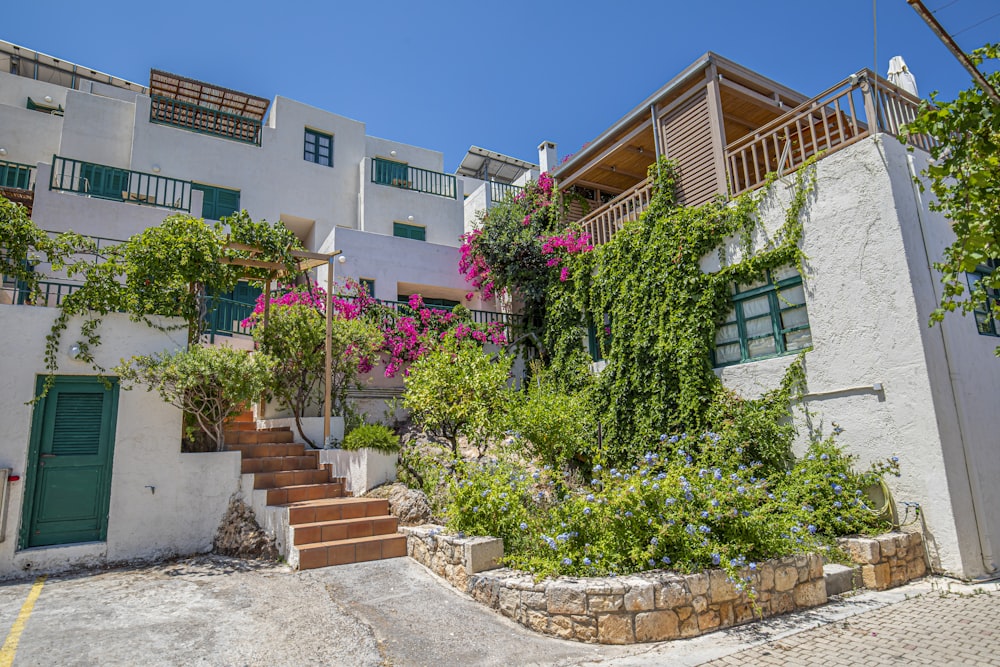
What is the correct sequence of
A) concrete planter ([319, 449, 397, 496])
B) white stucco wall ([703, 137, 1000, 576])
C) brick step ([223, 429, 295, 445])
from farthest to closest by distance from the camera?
brick step ([223, 429, 295, 445]) → concrete planter ([319, 449, 397, 496]) → white stucco wall ([703, 137, 1000, 576])

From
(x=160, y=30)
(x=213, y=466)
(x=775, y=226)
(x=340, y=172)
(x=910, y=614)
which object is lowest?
(x=910, y=614)

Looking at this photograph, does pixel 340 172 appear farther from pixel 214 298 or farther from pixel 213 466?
pixel 213 466

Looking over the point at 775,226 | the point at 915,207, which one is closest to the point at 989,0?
the point at 915,207

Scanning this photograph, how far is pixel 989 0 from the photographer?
211 inches

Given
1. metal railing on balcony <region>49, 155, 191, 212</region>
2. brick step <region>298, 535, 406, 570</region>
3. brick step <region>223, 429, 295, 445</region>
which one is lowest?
brick step <region>298, 535, 406, 570</region>

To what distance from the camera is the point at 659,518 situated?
17.4ft

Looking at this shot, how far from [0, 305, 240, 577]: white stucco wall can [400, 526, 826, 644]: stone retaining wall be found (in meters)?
4.03

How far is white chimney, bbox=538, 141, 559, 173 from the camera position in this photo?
57.4 feet

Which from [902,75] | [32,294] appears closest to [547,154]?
[902,75]

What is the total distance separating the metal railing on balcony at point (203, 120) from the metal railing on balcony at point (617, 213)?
10766mm

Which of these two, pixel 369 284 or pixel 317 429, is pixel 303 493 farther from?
pixel 369 284

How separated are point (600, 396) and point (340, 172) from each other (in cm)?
1226

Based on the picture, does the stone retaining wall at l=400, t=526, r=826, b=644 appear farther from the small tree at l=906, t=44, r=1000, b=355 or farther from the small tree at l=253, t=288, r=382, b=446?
the small tree at l=253, t=288, r=382, b=446

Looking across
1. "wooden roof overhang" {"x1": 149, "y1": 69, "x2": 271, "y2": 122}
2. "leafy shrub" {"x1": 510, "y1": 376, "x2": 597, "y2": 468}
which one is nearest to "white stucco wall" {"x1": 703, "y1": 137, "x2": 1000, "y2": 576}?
"leafy shrub" {"x1": 510, "y1": 376, "x2": 597, "y2": 468}
